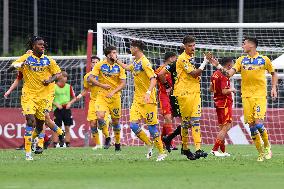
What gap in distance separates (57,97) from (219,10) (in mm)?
15648

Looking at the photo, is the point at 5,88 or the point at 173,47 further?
the point at 5,88

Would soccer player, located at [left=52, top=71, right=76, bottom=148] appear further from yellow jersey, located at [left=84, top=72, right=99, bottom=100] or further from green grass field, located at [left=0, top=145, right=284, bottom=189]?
green grass field, located at [left=0, top=145, right=284, bottom=189]

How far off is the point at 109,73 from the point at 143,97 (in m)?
3.70

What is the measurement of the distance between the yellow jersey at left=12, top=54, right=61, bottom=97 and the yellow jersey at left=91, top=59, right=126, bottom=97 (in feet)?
9.75

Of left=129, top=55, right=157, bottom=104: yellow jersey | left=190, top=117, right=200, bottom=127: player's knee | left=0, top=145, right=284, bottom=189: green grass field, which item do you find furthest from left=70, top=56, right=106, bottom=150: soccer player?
left=190, top=117, right=200, bottom=127: player's knee

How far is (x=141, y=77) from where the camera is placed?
1920 centimetres

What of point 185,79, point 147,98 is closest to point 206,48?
point 185,79

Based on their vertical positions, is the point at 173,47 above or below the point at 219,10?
below

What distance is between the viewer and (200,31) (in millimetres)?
27219

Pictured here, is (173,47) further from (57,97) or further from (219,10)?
(219,10)

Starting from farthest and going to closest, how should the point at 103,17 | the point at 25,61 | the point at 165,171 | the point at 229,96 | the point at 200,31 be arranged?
1. the point at 103,17
2. the point at 200,31
3. the point at 229,96
4. the point at 25,61
5. the point at 165,171

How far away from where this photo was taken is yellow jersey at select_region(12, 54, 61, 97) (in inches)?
763

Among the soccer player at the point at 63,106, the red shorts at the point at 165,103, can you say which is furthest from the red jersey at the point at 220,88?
the soccer player at the point at 63,106

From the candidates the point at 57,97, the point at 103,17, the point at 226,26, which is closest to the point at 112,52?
the point at 226,26
